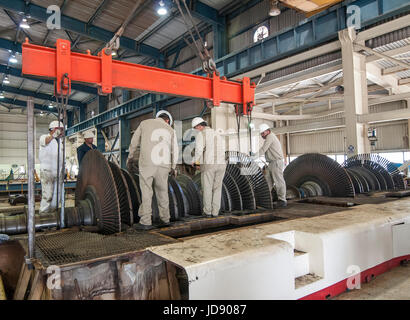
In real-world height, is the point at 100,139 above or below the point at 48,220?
above

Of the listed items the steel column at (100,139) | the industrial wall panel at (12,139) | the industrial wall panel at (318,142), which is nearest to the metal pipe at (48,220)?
the industrial wall panel at (318,142)

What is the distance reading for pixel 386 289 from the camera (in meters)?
2.38

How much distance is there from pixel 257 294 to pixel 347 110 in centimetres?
573

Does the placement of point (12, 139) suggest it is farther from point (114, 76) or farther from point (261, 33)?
point (114, 76)

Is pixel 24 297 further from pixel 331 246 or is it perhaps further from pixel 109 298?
pixel 331 246

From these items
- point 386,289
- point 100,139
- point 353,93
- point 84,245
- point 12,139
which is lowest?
point 386,289

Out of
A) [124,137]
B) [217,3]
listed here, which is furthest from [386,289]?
[124,137]

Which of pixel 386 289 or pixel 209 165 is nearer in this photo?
pixel 386 289

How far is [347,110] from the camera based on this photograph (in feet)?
20.6

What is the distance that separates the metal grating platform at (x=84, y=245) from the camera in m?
1.73

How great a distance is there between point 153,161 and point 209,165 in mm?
736

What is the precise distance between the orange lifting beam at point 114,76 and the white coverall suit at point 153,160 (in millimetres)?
528

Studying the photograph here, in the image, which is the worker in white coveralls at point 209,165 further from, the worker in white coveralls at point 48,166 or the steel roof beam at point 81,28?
the steel roof beam at point 81,28

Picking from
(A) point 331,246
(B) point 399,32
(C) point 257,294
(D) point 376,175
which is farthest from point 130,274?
(B) point 399,32
